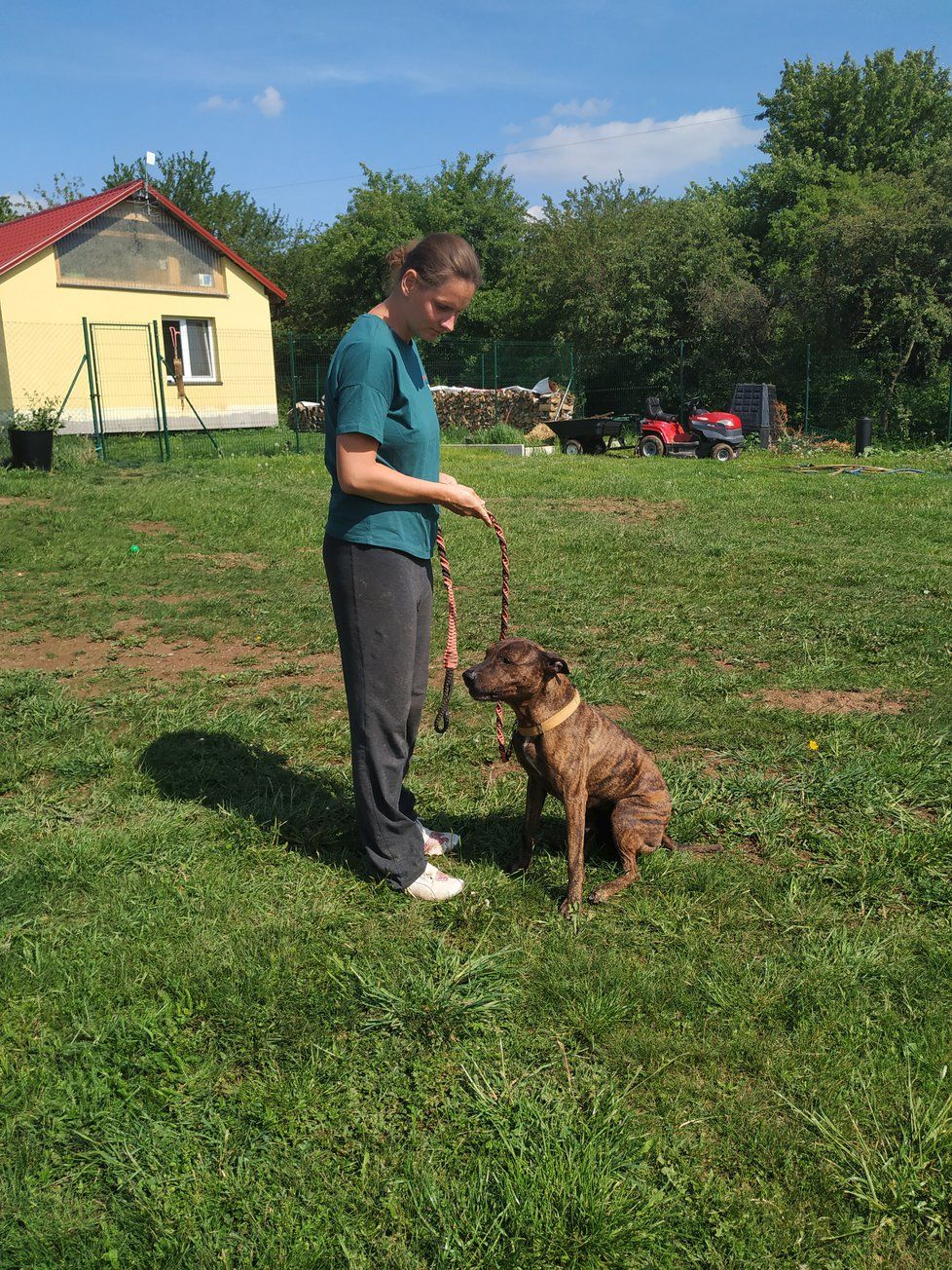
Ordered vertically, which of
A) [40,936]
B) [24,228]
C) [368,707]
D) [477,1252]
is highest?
[24,228]

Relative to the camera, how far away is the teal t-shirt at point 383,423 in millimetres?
2738

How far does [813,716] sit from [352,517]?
2803mm

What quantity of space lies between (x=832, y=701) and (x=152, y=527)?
24.0 feet

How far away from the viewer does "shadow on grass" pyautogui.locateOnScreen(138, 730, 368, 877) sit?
3500 millimetres

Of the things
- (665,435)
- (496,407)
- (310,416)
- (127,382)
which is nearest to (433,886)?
(665,435)

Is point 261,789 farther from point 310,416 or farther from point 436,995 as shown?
point 310,416

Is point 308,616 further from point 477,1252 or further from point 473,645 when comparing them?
point 477,1252

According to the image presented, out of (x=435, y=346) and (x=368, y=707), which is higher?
(x=435, y=346)

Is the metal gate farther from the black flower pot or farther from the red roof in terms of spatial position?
the black flower pot

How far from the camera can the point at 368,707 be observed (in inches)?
117

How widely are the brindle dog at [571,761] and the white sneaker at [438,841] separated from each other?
27cm

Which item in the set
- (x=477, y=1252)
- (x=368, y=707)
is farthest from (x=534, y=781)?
(x=477, y=1252)

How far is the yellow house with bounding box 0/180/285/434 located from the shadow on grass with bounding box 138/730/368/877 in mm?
14858

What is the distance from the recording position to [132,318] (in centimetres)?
2145
